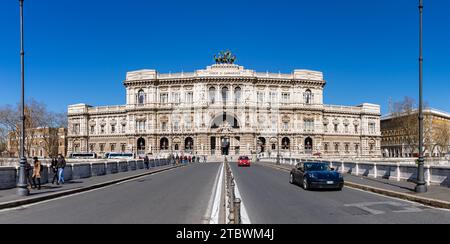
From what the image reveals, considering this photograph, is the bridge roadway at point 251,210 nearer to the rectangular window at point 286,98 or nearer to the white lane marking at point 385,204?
the white lane marking at point 385,204

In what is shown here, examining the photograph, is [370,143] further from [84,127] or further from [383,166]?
[383,166]

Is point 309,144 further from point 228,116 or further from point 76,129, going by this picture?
point 76,129

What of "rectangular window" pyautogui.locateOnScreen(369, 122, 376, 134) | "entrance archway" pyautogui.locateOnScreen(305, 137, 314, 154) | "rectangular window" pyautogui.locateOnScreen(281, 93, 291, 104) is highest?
"rectangular window" pyautogui.locateOnScreen(281, 93, 291, 104)

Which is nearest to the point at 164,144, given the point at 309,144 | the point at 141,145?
the point at 141,145

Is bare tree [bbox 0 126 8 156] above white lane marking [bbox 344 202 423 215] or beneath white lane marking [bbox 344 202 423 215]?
above

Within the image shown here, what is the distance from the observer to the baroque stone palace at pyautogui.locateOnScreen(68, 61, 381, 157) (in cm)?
9462

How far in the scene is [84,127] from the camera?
109 m

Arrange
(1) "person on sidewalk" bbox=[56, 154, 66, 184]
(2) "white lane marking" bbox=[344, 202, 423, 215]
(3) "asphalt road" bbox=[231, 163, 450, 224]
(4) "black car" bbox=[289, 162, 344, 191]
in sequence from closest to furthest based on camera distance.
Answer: (3) "asphalt road" bbox=[231, 163, 450, 224], (2) "white lane marking" bbox=[344, 202, 423, 215], (4) "black car" bbox=[289, 162, 344, 191], (1) "person on sidewalk" bbox=[56, 154, 66, 184]

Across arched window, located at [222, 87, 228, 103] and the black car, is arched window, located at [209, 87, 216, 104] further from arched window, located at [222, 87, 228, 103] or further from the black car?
the black car

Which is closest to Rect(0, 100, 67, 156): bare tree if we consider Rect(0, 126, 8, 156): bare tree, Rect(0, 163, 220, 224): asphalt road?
Rect(0, 126, 8, 156): bare tree

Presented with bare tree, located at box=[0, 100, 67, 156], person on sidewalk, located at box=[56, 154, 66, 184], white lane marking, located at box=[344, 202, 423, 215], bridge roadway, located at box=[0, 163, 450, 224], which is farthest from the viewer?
bare tree, located at box=[0, 100, 67, 156]

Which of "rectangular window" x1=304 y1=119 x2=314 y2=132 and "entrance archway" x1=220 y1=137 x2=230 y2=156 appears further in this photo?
"rectangular window" x1=304 y1=119 x2=314 y2=132

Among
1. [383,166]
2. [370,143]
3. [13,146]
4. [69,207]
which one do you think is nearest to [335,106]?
[370,143]
